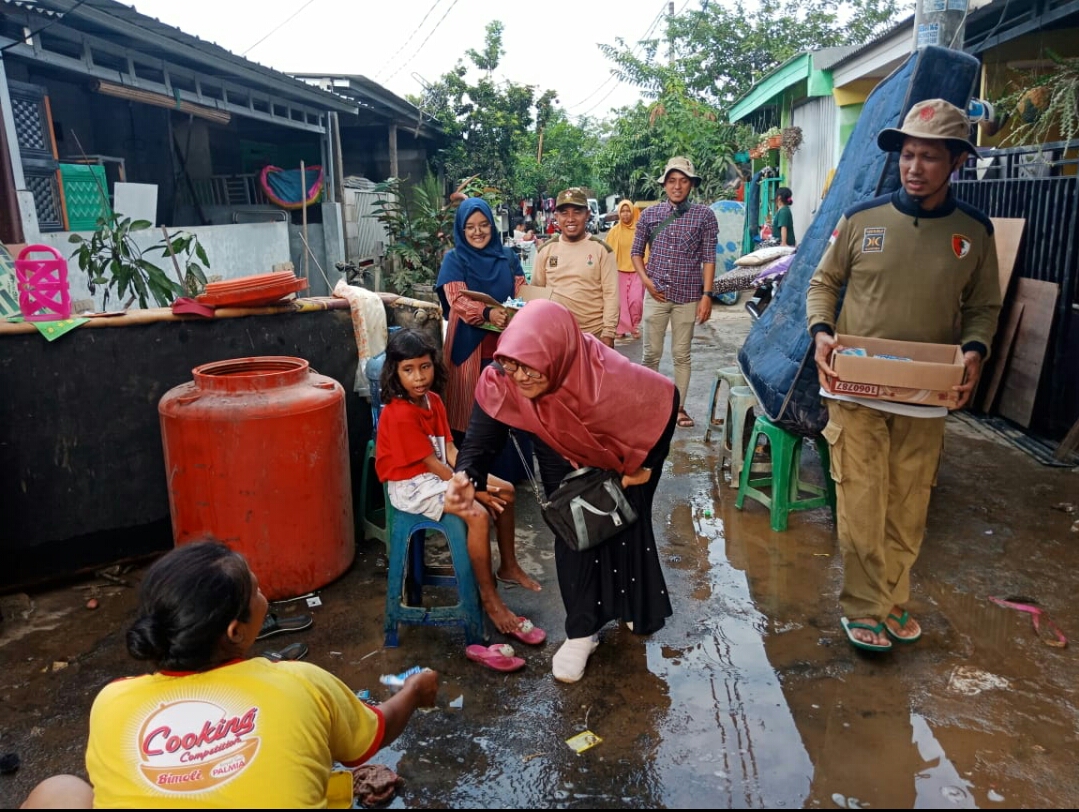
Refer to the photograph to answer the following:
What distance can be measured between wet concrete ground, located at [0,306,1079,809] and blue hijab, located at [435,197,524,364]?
1.17m

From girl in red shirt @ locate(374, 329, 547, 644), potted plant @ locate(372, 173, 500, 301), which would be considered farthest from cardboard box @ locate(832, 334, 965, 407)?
potted plant @ locate(372, 173, 500, 301)

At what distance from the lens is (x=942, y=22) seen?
4777 millimetres

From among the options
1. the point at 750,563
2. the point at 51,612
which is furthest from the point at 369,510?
the point at 750,563

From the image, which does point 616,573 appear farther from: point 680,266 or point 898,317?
point 680,266

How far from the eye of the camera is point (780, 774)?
245 cm

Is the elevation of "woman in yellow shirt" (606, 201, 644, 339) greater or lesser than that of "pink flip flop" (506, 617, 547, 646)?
greater

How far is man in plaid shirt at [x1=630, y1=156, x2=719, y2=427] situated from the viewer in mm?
5977

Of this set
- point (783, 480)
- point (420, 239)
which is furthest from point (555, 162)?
point (783, 480)

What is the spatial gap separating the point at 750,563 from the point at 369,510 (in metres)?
1.96

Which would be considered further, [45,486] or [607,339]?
[607,339]

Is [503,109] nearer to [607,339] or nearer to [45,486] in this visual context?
[607,339]

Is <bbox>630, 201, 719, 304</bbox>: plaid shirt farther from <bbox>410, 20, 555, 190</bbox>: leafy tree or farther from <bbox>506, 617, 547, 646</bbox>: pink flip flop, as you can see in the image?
<bbox>410, 20, 555, 190</bbox>: leafy tree

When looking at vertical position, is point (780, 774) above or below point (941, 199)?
below

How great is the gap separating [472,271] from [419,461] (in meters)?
1.73
